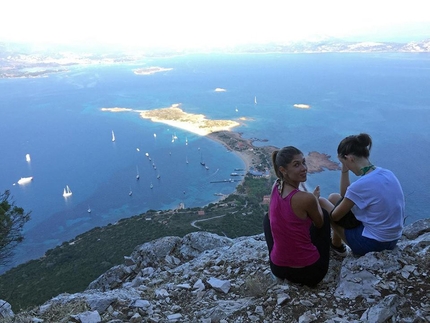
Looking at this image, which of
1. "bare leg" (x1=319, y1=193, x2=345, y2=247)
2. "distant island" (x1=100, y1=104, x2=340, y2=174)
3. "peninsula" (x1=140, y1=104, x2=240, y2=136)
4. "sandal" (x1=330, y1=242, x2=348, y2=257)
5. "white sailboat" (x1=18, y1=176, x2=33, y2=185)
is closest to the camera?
"bare leg" (x1=319, y1=193, x2=345, y2=247)

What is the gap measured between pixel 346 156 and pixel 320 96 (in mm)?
68309

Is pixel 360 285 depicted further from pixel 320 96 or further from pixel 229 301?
pixel 320 96

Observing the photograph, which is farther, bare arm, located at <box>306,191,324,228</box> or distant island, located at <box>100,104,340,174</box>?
distant island, located at <box>100,104,340,174</box>

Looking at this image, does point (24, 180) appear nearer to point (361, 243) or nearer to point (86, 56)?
point (361, 243)

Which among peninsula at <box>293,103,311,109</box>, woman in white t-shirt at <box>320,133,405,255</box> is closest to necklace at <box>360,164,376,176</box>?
woman in white t-shirt at <box>320,133,405,255</box>

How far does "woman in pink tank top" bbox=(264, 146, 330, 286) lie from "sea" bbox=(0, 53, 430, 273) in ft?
65.7

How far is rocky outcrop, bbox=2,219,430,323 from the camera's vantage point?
2436 millimetres

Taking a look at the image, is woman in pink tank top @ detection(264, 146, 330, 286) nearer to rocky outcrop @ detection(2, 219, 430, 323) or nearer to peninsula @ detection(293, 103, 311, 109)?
rocky outcrop @ detection(2, 219, 430, 323)

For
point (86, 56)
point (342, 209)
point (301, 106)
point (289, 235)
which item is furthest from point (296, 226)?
point (86, 56)

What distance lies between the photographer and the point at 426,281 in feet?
8.66

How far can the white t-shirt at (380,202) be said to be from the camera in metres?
2.70

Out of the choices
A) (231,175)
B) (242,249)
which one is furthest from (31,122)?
(242,249)

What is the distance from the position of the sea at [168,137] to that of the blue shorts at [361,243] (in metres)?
19.6

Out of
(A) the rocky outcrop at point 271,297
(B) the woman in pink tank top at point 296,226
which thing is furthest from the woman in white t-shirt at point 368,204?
(B) the woman in pink tank top at point 296,226
